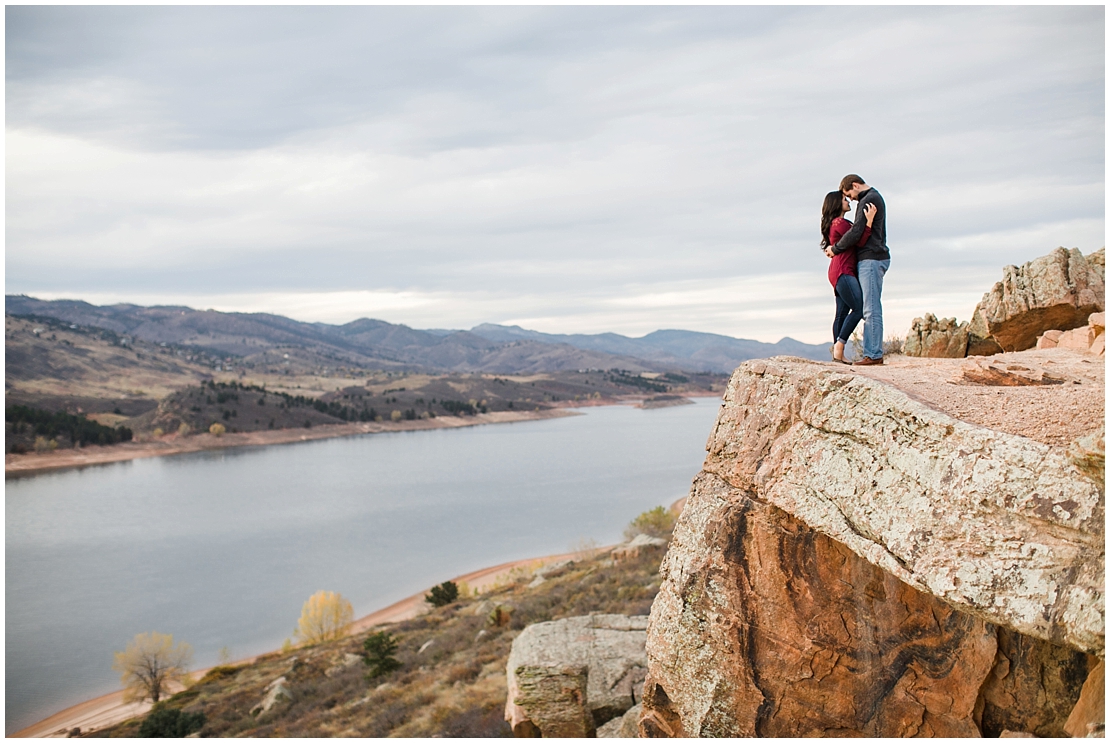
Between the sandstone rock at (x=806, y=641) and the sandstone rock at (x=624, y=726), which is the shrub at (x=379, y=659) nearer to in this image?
the sandstone rock at (x=624, y=726)

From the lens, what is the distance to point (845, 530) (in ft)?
17.5

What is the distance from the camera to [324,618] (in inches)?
1167

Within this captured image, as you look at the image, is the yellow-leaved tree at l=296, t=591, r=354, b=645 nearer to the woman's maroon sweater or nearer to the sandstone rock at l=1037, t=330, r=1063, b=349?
the woman's maroon sweater

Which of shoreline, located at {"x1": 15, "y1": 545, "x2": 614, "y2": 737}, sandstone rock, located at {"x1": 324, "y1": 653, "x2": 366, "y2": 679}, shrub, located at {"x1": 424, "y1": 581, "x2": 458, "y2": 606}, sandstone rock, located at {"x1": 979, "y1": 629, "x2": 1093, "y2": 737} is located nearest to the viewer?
sandstone rock, located at {"x1": 979, "y1": 629, "x2": 1093, "y2": 737}

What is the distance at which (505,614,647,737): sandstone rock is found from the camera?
1070 centimetres

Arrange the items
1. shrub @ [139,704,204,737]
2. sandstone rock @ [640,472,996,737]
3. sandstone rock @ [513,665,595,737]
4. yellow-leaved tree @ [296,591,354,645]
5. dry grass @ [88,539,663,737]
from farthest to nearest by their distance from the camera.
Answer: yellow-leaved tree @ [296,591,354,645]
shrub @ [139,704,204,737]
dry grass @ [88,539,663,737]
sandstone rock @ [513,665,595,737]
sandstone rock @ [640,472,996,737]

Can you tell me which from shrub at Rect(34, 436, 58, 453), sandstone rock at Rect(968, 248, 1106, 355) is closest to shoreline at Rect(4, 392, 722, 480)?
shrub at Rect(34, 436, 58, 453)

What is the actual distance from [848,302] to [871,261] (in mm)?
527

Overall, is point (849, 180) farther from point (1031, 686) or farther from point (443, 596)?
point (443, 596)

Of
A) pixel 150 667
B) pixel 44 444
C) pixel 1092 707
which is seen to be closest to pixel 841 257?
pixel 1092 707

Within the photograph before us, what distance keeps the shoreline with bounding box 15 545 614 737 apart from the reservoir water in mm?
757

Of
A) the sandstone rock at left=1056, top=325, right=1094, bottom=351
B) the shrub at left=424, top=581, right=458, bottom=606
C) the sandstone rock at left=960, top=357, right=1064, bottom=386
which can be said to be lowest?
the shrub at left=424, top=581, right=458, bottom=606

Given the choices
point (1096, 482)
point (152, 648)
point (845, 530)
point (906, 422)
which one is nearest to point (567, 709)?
point (845, 530)

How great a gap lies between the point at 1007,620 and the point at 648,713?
3.92 metres
